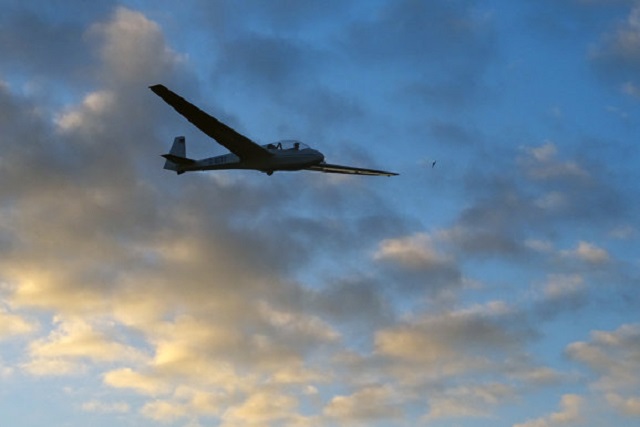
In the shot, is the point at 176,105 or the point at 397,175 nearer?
the point at 176,105

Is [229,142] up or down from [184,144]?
down

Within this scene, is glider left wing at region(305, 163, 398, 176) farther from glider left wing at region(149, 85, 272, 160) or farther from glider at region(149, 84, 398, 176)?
glider left wing at region(149, 85, 272, 160)

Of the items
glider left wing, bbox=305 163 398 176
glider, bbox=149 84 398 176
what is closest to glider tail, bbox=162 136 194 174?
glider, bbox=149 84 398 176

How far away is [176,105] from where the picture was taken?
308 feet

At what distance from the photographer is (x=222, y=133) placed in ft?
319

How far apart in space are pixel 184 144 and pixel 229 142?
1904 centimetres

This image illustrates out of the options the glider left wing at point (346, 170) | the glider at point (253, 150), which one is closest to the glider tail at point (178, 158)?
the glider at point (253, 150)

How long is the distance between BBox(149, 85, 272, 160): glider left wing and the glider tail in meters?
5.07

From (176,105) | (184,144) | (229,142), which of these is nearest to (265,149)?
(229,142)

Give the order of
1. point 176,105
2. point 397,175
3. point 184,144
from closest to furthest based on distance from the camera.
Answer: point 176,105 → point 397,175 → point 184,144

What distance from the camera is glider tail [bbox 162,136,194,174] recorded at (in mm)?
103438

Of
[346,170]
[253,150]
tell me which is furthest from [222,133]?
[346,170]

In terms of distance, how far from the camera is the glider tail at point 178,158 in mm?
103438

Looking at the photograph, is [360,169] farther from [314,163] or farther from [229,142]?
[229,142]
